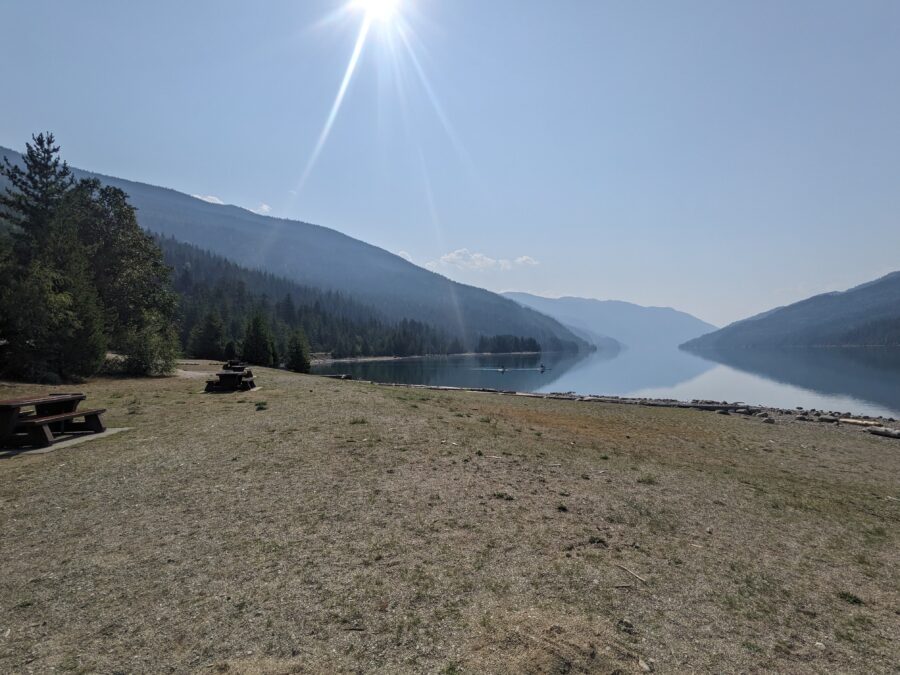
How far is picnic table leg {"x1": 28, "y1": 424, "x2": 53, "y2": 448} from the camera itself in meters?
12.9

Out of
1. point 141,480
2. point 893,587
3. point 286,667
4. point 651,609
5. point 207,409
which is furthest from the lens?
point 207,409

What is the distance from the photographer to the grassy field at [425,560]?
484 cm

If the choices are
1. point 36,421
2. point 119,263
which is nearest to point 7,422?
point 36,421

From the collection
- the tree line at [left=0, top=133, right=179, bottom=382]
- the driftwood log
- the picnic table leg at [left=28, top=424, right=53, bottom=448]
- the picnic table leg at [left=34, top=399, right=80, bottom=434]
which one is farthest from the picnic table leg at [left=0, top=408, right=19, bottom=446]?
the driftwood log

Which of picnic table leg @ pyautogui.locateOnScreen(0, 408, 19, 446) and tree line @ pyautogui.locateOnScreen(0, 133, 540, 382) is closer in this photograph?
picnic table leg @ pyautogui.locateOnScreen(0, 408, 19, 446)

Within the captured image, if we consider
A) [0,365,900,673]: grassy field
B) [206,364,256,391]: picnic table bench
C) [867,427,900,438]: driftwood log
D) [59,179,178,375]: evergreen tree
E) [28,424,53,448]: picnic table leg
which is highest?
[59,179,178,375]: evergreen tree

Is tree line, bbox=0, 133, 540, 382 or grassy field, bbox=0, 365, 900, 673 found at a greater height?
tree line, bbox=0, 133, 540, 382

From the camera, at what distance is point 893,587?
7.08m

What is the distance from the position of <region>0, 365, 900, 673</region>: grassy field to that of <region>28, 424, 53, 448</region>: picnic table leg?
1456 mm

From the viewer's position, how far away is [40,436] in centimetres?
1294

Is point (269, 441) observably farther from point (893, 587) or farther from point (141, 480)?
point (893, 587)

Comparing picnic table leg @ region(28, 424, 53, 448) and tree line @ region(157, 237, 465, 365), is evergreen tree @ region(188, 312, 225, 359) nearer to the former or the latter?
tree line @ region(157, 237, 465, 365)

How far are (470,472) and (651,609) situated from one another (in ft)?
18.9

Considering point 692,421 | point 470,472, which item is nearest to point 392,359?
point 692,421
